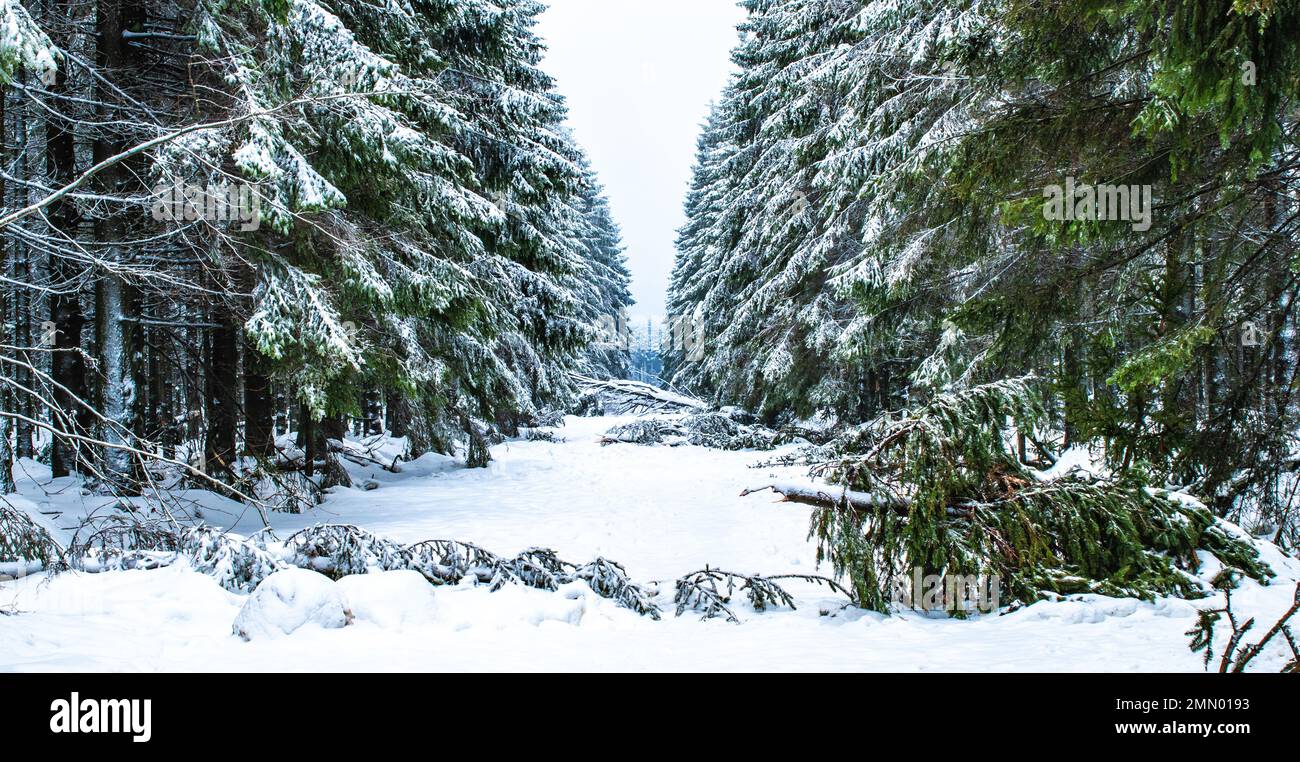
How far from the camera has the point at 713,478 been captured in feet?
41.3

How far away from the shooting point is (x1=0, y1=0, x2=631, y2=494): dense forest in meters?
6.16

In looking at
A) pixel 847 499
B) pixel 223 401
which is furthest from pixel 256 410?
pixel 847 499

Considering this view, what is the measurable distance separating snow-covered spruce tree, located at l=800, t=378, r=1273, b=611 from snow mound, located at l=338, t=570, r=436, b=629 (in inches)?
103

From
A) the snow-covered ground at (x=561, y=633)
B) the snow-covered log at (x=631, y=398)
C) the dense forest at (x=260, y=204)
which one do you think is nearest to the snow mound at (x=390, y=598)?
the snow-covered ground at (x=561, y=633)

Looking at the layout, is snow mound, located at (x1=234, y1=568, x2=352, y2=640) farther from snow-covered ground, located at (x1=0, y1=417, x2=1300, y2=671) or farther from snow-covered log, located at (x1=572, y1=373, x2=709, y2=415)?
snow-covered log, located at (x1=572, y1=373, x2=709, y2=415)

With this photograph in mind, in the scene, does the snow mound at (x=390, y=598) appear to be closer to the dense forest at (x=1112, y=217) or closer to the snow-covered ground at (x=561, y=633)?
the snow-covered ground at (x=561, y=633)

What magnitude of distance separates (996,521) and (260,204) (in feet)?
21.5

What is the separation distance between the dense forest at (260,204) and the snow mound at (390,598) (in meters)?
1.42

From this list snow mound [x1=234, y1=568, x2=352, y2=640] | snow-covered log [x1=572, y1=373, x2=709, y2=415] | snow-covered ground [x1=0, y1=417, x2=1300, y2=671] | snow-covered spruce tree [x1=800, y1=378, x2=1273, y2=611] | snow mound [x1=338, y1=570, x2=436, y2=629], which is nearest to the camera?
snow-covered ground [x1=0, y1=417, x2=1300, y2=671]

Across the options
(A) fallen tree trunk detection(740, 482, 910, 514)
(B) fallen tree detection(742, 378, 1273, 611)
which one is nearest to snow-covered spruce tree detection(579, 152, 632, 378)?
(A) fallen tree trunk detection(740, 482, 910, 514)

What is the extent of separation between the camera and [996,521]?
4.56 metres
